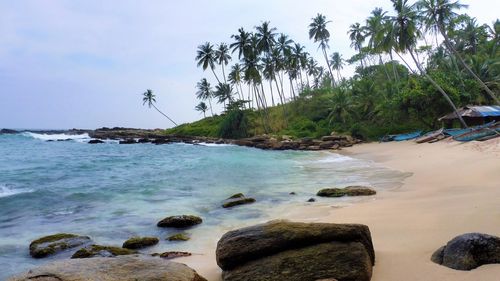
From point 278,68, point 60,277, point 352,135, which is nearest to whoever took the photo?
point 60,277

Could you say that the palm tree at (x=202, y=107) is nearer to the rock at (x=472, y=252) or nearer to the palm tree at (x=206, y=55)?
the palm tree at (x=206, y=55)

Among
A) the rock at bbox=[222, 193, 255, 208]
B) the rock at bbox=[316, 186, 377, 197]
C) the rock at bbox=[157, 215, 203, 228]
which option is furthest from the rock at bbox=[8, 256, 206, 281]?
the rock at bbox=[316, 186, 377, 197]

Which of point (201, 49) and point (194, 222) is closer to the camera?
point (194, 222)

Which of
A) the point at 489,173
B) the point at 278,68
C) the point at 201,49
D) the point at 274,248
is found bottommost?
the point at 489,173

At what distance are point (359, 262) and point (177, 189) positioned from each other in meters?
12.7

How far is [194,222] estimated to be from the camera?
34.0 feet

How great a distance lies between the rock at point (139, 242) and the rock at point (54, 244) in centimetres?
105

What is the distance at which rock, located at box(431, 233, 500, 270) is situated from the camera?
4727 mm

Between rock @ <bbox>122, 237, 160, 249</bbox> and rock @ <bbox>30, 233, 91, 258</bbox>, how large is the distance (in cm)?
105

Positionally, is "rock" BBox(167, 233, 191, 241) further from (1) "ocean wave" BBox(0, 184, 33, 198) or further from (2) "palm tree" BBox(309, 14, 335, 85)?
(2) "palm tree" BBox(309, 14, 335, 85)

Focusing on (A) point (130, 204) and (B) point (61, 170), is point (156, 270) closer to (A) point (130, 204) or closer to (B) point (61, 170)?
(A) point (130, 204)

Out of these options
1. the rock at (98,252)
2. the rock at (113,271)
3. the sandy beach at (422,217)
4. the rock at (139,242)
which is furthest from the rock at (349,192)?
the rock at (113,271)

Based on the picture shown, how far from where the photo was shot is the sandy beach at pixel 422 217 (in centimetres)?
509

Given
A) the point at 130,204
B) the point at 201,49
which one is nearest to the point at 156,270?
the point at 130,204
